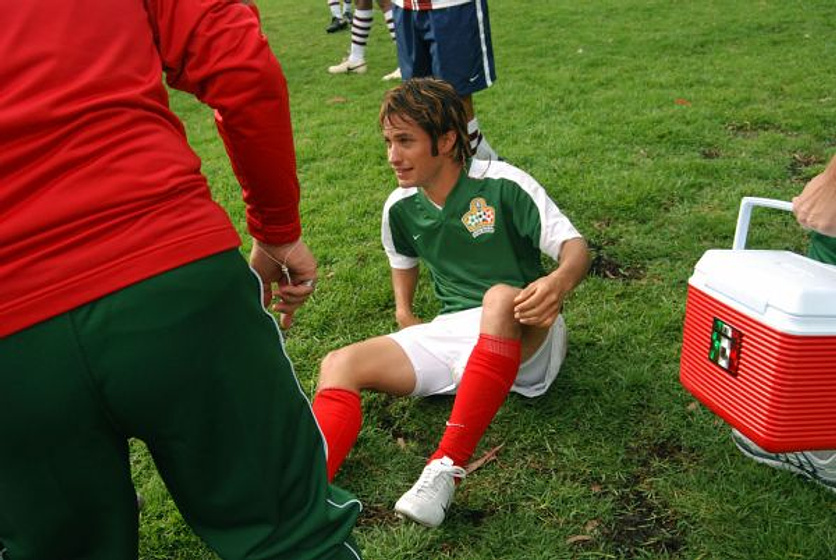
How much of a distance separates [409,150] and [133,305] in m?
1.57

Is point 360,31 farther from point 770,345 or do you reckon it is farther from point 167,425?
point 167,425

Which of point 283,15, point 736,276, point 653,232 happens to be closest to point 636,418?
point 736,276

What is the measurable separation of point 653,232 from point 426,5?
1.65 m

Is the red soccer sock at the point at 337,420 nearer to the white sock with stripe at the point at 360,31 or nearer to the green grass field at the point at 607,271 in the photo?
the green grass field at the point at 607,271

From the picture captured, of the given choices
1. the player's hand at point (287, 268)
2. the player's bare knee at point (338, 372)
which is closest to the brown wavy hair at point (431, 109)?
the player's bare knee at point (338, 372)

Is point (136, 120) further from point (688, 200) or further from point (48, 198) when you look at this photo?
point (688, 200)

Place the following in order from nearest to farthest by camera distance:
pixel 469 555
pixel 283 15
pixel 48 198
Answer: pixel 48 198
pixel 469 555
pixel 283 15

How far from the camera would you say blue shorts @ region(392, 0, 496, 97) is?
4328 mm

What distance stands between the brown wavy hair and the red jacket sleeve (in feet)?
3.76

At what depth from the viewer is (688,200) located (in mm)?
4242

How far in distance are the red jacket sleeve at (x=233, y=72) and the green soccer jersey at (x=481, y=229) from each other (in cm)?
123

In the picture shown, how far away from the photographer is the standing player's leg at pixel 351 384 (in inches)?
95.7

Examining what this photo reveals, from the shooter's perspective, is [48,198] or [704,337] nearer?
[48,198]

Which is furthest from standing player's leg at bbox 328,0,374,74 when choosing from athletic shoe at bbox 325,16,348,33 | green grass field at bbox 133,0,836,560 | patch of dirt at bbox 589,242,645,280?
patch of dirt at bbox 589,242,645,280
